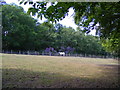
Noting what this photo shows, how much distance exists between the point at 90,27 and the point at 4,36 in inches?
1540

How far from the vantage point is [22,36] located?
47375mm

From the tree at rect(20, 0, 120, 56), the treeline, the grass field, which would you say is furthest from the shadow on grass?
the treeline

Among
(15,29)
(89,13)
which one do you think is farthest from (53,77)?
(15,29)

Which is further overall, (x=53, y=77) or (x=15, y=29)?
(x=15, y=29)

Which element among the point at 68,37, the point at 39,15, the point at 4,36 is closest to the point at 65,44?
the point at 68,37

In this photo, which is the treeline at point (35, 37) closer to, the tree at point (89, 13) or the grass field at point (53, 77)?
the grass field at point (53, 77)

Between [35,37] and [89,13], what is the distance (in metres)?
44.5

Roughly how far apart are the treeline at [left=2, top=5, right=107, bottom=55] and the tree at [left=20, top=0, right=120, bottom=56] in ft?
114

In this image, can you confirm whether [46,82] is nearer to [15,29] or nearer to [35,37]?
[15,29]

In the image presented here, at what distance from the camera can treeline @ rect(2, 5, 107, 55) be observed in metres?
45.7

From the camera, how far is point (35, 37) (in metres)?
51.1

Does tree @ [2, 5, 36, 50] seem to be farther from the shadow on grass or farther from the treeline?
the shadow on grass

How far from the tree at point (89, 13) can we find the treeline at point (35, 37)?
34.8 metres

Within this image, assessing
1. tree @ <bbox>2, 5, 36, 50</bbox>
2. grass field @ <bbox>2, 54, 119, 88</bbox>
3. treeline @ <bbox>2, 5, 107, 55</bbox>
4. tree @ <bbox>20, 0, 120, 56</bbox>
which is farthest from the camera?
treeline @ <bbox>2, 5, 107, 55</bbox>
